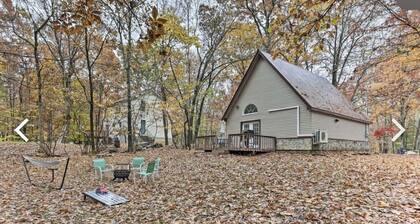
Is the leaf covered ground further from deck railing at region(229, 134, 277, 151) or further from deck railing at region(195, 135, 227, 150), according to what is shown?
deck railing at region(195, 135, 227, 150)

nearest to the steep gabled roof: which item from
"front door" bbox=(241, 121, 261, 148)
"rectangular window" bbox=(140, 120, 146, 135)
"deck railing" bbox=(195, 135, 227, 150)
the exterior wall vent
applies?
the exterior wall vent

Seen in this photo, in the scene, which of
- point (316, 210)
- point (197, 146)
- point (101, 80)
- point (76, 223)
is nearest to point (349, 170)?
point (316, 210)

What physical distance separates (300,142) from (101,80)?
582 inches

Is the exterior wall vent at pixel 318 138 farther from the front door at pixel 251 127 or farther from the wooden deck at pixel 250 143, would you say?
the front door at pixel 251 127

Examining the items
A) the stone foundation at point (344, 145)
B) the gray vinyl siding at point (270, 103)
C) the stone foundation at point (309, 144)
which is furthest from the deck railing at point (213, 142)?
the stone foundation at point (344, 145)

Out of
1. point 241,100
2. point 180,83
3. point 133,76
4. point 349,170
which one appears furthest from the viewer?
point 180,83

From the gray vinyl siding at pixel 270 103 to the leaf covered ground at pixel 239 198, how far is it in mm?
5317

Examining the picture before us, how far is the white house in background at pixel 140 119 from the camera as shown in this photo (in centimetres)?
2028

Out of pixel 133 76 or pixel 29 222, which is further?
pixel 133 76

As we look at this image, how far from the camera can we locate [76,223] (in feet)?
18.5

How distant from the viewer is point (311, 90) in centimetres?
1708

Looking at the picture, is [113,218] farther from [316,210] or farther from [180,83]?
[180,83]

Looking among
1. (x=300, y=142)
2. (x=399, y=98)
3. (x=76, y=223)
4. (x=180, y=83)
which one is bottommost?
(x=76, y=223)

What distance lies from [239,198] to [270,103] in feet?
35.3
